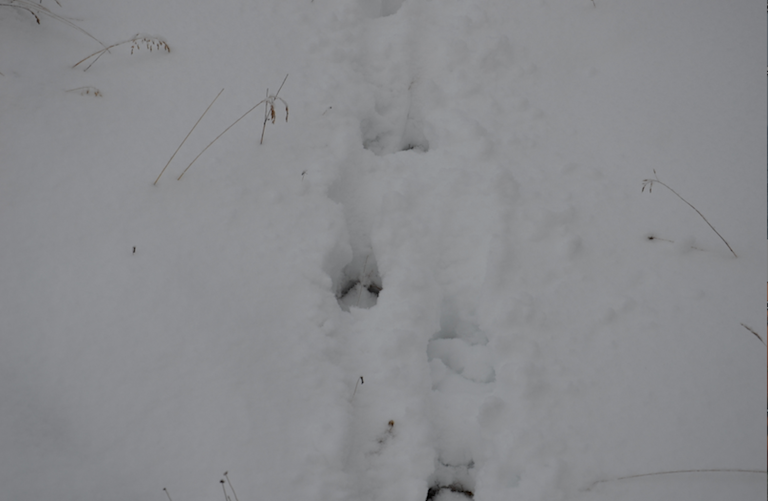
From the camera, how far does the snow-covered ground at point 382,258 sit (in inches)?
52.1

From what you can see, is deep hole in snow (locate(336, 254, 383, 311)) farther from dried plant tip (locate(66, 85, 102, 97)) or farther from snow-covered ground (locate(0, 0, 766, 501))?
dried plant tip (locate(66, 85, 102, 97))

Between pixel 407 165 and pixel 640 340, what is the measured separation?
122 centimetres

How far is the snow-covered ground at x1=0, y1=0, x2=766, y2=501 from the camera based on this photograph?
4.34 ft

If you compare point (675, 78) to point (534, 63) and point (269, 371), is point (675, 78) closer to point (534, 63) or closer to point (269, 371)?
point (534, 63)

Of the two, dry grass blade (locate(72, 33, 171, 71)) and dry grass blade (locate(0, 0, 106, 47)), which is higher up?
dry grass blade (locate(0, 0, 106, 47))

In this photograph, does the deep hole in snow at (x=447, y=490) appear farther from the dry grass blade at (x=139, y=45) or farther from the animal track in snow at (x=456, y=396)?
the dry grass blade at (x=139, y=45)

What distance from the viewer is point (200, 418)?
52.6 inches

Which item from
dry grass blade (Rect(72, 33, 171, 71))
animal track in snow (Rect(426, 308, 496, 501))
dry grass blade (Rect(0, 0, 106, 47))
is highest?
dry grass blade (Rect(0, 0, 106, 47))

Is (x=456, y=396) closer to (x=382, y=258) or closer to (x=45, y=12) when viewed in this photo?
(x=382, y=258)

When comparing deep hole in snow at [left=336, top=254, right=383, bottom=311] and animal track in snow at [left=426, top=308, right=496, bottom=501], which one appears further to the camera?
deep hole in snow at [left=336, top=254, right=383, bottom=311]

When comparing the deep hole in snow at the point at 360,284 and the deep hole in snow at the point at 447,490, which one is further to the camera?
the deep hole in snow at the point at 360,284

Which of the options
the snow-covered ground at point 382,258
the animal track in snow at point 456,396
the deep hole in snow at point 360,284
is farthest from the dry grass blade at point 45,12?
the animal track in snow at point 456,396

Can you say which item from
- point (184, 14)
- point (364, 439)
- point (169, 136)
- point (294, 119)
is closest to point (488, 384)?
point (364, 439)

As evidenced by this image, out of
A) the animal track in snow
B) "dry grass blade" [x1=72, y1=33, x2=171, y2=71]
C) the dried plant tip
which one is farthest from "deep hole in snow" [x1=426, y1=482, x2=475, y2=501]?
"dry grass blade" [x1=72, y1=33, x2=171, y2=71]
